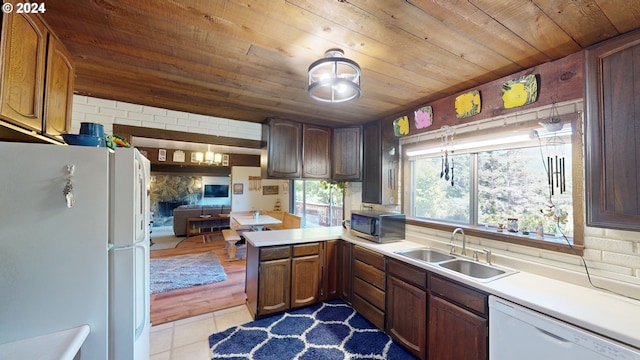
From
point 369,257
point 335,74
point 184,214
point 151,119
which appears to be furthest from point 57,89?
point 184,214

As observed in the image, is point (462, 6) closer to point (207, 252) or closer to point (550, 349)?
point (550, 349)

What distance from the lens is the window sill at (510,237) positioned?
1.62 m

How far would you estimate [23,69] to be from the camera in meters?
1.17

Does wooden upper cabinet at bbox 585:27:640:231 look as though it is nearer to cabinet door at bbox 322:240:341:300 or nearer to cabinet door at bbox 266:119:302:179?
cabinet door at bbox 322:240:341:300

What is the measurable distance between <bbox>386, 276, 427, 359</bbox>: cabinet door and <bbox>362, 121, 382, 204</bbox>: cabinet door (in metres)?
1.09

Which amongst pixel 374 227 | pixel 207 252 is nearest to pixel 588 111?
pixel 374 227

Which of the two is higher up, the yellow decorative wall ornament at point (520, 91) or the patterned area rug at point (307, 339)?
the yellow decorative wall ornament at point (520, 91)

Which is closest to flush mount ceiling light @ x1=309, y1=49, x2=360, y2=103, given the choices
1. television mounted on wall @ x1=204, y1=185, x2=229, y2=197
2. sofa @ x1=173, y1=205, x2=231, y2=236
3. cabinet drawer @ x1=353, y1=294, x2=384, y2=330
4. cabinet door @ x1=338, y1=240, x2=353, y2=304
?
cabinet door @ x1=338, y1=240, x2=353, y2=304

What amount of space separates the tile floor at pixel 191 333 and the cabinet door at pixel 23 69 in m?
1.95

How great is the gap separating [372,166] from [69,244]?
272 cm

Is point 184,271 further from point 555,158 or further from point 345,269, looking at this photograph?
point 555,158

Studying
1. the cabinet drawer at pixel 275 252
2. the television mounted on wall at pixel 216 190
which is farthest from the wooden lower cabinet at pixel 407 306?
the television mounted on wall at pixel 216 190

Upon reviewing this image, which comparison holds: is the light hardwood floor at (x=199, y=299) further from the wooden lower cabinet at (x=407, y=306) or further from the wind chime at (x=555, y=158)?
the wind chime at (x=555, y=158)

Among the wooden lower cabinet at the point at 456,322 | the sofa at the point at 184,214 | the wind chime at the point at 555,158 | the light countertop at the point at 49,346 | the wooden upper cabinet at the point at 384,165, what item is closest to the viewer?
the light countertop at the point at 49,346
